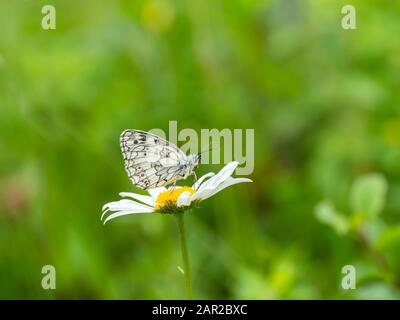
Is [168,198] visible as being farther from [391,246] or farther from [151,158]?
[391,246]

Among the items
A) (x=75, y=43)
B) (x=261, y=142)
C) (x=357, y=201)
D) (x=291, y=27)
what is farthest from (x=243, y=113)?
(x=357, y=201)

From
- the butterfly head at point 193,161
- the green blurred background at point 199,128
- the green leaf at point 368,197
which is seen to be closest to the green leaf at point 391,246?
the green leaf at point 368,197

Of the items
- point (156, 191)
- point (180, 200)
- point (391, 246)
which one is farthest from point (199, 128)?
point (180, 200)

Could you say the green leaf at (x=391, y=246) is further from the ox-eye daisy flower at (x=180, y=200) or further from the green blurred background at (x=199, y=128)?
the ox-eye daisy flower at (x=180, y=200)

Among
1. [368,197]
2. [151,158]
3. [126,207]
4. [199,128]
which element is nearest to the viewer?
[126,207]

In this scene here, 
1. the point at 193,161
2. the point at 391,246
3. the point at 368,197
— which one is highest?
the point at 193,161
